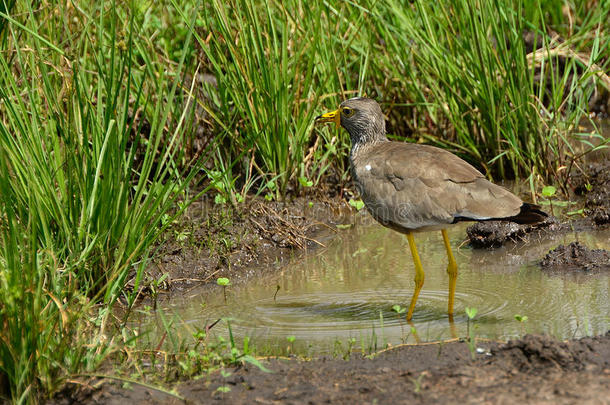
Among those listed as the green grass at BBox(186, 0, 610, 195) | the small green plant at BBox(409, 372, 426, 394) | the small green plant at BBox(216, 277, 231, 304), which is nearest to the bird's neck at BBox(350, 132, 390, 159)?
the green grass at BBox(186, 0, 610, 195)

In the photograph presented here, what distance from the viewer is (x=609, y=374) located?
356 cm

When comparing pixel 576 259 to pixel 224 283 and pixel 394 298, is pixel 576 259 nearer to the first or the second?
pixel 394 298

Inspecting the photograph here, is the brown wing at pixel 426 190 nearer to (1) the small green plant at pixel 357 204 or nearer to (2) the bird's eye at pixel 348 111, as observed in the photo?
(2) the bird's eye at pixel 348 111

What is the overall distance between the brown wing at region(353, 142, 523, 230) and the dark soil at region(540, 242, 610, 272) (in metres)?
0.78

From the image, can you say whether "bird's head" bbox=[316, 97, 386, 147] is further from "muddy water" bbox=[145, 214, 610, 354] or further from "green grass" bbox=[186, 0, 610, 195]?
"muddy water" bbox=[145, 214, 610, 354]

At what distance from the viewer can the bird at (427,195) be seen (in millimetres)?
5094

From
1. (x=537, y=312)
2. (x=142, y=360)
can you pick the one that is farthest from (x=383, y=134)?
(x=142, y=360)

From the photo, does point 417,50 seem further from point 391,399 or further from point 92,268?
point 391,399

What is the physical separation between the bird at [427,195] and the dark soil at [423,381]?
1.21m

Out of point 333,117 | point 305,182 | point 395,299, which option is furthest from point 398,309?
point 305,182

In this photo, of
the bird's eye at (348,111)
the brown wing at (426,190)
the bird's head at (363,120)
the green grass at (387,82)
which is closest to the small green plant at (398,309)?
the brown wing at (426,190)

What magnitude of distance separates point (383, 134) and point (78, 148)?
7.39ft

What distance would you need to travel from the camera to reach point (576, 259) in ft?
18.4

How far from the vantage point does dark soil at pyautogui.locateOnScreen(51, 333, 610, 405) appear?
3416 millimetres
